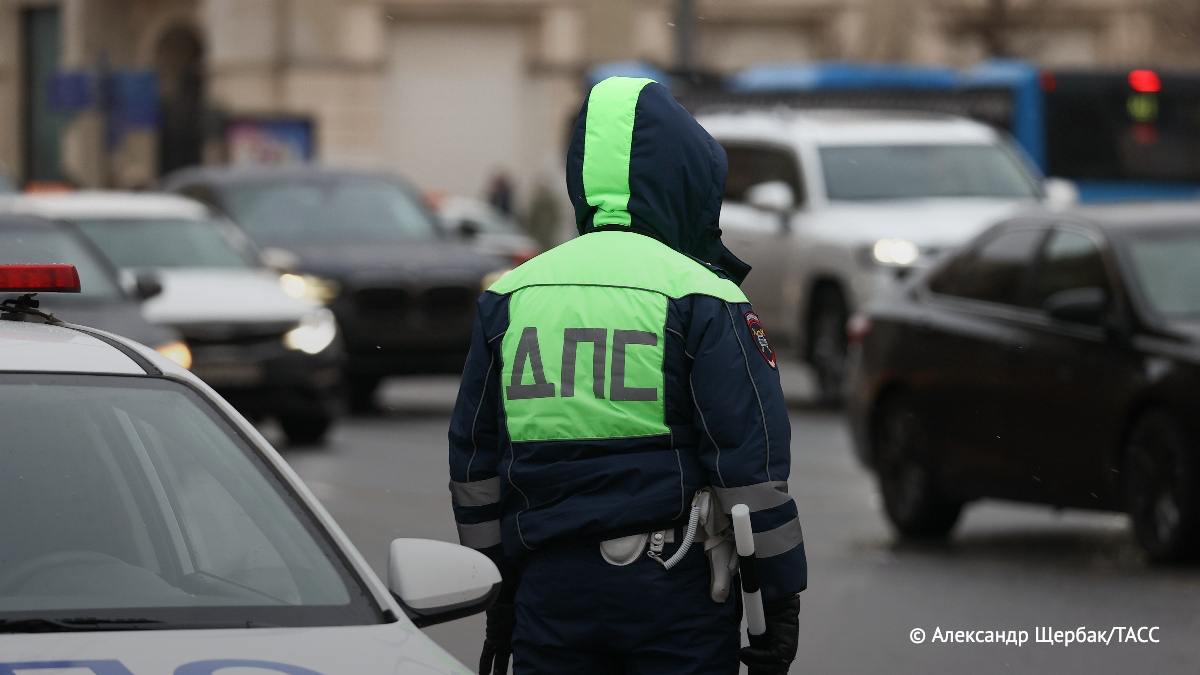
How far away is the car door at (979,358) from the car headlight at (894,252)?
6.11 m

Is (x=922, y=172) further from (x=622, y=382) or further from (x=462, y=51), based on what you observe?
(x=462, y=51)

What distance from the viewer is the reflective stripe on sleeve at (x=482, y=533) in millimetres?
4671

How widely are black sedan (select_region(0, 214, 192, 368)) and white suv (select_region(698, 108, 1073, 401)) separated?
17.7ft

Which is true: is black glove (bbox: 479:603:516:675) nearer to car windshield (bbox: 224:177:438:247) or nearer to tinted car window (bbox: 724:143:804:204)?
car windshield (bbox: 224:177:438:247)

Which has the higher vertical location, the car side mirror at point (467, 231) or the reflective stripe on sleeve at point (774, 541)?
the reflective stripe on sleeve at point (774, 541)

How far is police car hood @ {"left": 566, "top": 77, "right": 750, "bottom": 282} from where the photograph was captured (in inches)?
184

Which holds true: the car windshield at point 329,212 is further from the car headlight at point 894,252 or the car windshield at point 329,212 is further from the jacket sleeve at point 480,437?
the jacket sleeve at point 480,437

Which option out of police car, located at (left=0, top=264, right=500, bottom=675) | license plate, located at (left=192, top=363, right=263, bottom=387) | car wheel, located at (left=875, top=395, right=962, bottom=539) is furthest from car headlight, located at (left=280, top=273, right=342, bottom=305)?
police car, located at (left=0, top=264, right=500, bottom=675)

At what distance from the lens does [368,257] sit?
17703mm

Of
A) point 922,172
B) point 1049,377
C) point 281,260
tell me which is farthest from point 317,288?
point 1049,377

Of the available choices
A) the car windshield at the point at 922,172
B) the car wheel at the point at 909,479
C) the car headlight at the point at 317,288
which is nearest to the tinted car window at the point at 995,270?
the car wheel at the point at 909,479

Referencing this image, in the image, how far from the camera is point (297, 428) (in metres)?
15.8

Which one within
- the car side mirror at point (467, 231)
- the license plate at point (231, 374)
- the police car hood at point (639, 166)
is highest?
the police car hood at point (639, 166)

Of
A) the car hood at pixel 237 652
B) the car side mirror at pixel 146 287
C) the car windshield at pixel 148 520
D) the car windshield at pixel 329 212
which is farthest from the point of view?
the car windshield at pixel 329 212
